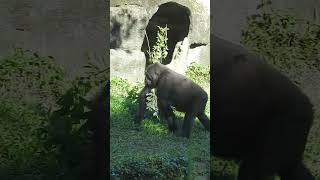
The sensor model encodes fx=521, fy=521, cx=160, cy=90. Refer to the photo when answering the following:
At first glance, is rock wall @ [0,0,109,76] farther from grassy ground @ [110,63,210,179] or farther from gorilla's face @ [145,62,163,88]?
gorilla's face @ [145,62,163,88]

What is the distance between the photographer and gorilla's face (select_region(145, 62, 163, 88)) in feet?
16.5

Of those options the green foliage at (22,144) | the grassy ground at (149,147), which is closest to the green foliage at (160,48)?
the grassy ground at (149,147)

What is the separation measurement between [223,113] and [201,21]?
0.95 metres

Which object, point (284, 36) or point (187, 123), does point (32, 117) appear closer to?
point (187, 123)

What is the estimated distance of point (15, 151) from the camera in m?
4.52

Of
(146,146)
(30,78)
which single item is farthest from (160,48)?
(30,78)

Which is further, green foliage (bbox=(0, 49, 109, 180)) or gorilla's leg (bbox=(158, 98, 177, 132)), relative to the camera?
gorilla's leg (bbox=(158, 98, 177, 132))

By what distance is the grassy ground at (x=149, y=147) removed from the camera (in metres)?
4.90

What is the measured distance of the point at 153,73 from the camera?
16.5 ft

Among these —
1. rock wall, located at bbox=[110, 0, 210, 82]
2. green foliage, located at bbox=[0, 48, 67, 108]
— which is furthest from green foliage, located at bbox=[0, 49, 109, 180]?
rock wall, located at bbox=[110, 0, 210, 82]

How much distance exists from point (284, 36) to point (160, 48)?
118 centimetres

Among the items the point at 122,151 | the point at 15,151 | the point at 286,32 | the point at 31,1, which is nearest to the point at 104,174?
the point at 122,151

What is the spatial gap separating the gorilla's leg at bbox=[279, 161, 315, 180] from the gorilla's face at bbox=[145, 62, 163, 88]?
1.46 m

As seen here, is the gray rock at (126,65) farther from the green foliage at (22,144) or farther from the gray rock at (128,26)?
the green foliage at (22,144)
